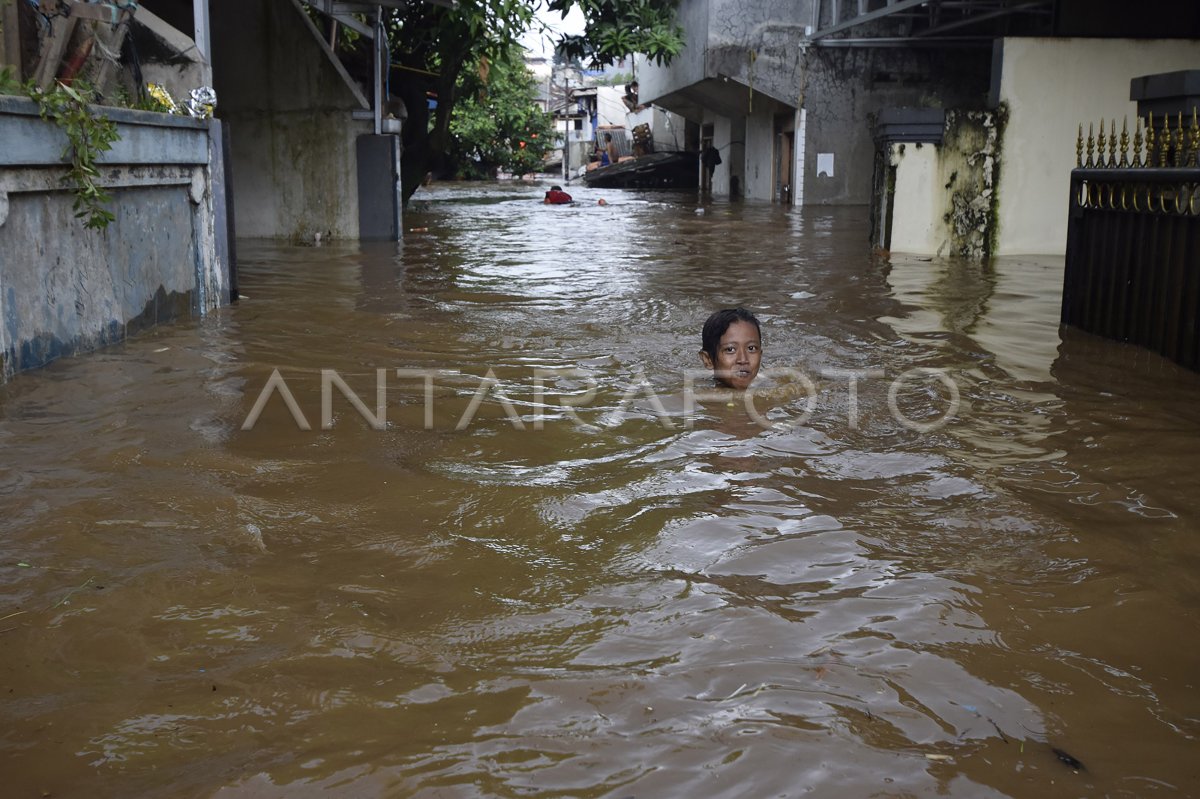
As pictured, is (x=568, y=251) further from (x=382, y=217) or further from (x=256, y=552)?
(x=256, y=552)

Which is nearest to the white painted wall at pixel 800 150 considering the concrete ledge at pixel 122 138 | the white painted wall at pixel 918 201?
the white painted wall at pixel 918 201

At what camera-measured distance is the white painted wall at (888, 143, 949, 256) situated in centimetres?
1388

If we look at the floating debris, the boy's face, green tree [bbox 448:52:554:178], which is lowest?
the floating debris

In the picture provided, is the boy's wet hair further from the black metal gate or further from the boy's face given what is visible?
the black metal gate

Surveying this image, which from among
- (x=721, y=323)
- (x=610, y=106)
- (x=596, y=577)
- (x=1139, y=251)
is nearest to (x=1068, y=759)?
(x=596, y=577)

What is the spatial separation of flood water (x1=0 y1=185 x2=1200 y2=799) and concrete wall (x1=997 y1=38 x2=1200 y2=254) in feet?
22.6

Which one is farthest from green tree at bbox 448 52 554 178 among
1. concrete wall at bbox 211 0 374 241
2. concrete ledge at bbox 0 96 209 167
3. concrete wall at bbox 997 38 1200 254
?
concrete ledge at bbox 0 96 209 167

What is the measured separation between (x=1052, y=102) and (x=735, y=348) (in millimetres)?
9286

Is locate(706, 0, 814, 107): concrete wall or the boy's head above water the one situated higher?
locate(706, 0, 814, 107): concrete wall

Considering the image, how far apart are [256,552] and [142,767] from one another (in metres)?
1.32

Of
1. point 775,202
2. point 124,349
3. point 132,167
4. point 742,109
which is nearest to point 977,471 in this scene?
point 124,349

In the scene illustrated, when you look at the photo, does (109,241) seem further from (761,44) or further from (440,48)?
(761,44)

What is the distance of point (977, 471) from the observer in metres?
4.82

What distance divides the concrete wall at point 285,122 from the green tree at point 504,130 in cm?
1739
